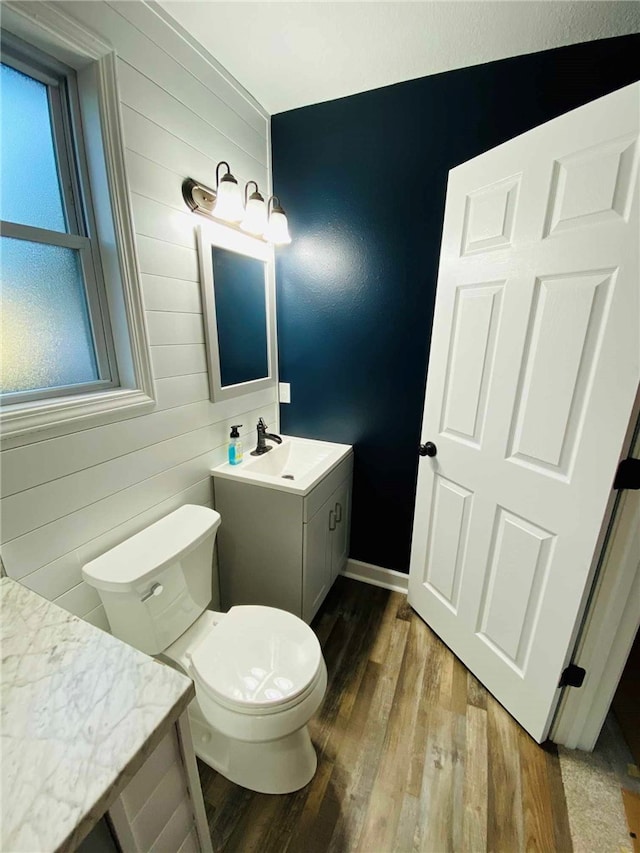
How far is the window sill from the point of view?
862 millimetres

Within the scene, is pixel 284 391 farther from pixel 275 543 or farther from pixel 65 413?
pixel 65 413

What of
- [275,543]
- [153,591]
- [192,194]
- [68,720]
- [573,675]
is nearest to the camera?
[68,720]

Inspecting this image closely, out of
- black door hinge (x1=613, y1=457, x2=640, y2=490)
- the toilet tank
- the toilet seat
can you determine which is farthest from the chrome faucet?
black door hinge (x1=613, y1=457, x2=640, y2=490)

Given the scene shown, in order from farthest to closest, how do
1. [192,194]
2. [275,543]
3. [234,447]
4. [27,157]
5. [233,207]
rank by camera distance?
1. [234,447]
2. [275,543]
3. [233,207]
4. [192,194]
5. [27,157]

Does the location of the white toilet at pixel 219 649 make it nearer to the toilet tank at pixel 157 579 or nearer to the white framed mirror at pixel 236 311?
the toilet tank at pixel 157 579

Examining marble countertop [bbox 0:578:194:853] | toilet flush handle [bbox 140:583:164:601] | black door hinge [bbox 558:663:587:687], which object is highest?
marble countertop [bbox 0:578:194:853]

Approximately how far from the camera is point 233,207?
1.38 m

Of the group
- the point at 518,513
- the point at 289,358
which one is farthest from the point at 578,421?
the point at 289,358

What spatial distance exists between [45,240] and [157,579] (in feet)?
3.33

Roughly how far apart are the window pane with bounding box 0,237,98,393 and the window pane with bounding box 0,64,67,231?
0.27 feet

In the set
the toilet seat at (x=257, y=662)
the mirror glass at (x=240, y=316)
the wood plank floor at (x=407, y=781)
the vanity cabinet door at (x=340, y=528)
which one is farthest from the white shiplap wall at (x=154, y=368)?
the wood plank floor at (x=407, y=781)

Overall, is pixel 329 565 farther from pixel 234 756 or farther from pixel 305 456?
pixel 234 756

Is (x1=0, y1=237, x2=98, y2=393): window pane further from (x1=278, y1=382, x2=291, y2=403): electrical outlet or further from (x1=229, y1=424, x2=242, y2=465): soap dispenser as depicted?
(x1=278, y1=382, x2=291, y2=403): electrical outlet


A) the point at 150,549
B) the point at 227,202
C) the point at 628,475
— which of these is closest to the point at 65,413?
the point at 150,549
